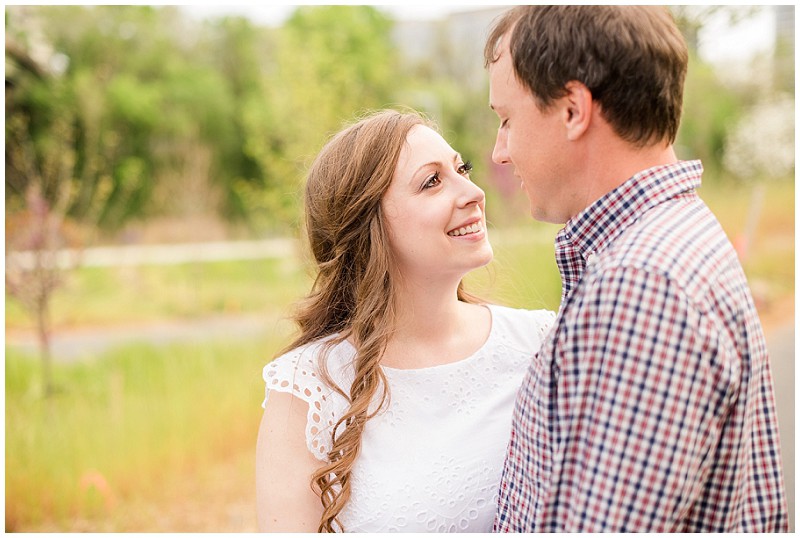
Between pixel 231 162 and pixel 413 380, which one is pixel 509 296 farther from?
pixel 231 162

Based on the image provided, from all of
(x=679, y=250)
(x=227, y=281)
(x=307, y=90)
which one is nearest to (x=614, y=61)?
(x=679, y=250)

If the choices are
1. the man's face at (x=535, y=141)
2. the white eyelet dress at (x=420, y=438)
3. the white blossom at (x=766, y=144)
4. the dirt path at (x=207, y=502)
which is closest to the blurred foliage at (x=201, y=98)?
the white blossom at (x=766, y=144)

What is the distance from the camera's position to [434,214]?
6.07ft

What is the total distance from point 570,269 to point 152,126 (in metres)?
14.1

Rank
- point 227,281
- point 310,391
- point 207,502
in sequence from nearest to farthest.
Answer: point 310,391 → point 207,502 → point 227,281

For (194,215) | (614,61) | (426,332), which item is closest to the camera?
(614,61)

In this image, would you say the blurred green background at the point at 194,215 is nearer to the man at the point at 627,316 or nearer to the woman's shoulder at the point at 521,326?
the woman's shoulder at the point at 521,326

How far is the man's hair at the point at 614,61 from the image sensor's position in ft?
4.12

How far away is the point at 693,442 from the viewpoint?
1.09m

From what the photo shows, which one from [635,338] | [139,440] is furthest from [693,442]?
[139,440]

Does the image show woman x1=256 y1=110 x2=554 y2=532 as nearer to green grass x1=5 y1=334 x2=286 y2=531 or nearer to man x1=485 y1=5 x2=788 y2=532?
man x1=485 y1=5 x2=788 y2=532

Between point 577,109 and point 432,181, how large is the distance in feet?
2.16

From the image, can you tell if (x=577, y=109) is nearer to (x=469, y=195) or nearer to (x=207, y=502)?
(x=469, y=195)

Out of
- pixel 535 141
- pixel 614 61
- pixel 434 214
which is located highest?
pixel 614 61
